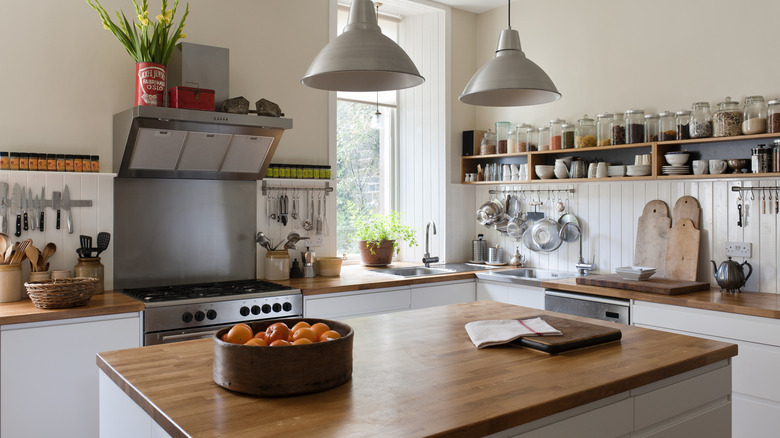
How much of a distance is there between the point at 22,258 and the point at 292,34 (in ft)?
7.85

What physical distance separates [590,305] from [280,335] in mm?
2629

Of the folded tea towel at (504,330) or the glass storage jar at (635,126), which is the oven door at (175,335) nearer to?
the folded tea towel at (504,330)

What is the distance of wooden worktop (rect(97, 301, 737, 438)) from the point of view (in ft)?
4.69

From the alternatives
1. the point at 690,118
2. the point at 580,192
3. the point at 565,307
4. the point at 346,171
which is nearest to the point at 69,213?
the point at 346,171

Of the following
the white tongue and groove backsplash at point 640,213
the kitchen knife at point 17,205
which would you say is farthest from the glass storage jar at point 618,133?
the kitchen knife at point 17,205

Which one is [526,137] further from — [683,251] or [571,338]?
[571,338]

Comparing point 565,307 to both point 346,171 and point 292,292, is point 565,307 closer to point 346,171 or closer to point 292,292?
point 292,292

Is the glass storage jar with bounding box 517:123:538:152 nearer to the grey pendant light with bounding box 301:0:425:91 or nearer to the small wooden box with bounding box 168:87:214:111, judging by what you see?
the small wooden box with bounding box 168:87:214:111

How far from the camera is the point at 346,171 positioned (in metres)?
5.29

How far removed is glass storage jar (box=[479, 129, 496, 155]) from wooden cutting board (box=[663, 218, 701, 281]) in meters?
1.68

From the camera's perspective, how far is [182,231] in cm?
400

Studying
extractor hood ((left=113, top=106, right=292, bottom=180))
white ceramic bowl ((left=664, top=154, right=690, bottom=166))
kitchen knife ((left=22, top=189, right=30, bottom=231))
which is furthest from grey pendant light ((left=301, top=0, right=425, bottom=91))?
white ceramic bowl ((left=664, top=154, right=690, bottom=166))

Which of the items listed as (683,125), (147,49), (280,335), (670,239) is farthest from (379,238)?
(280,335)

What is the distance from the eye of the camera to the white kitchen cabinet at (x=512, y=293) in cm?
420
